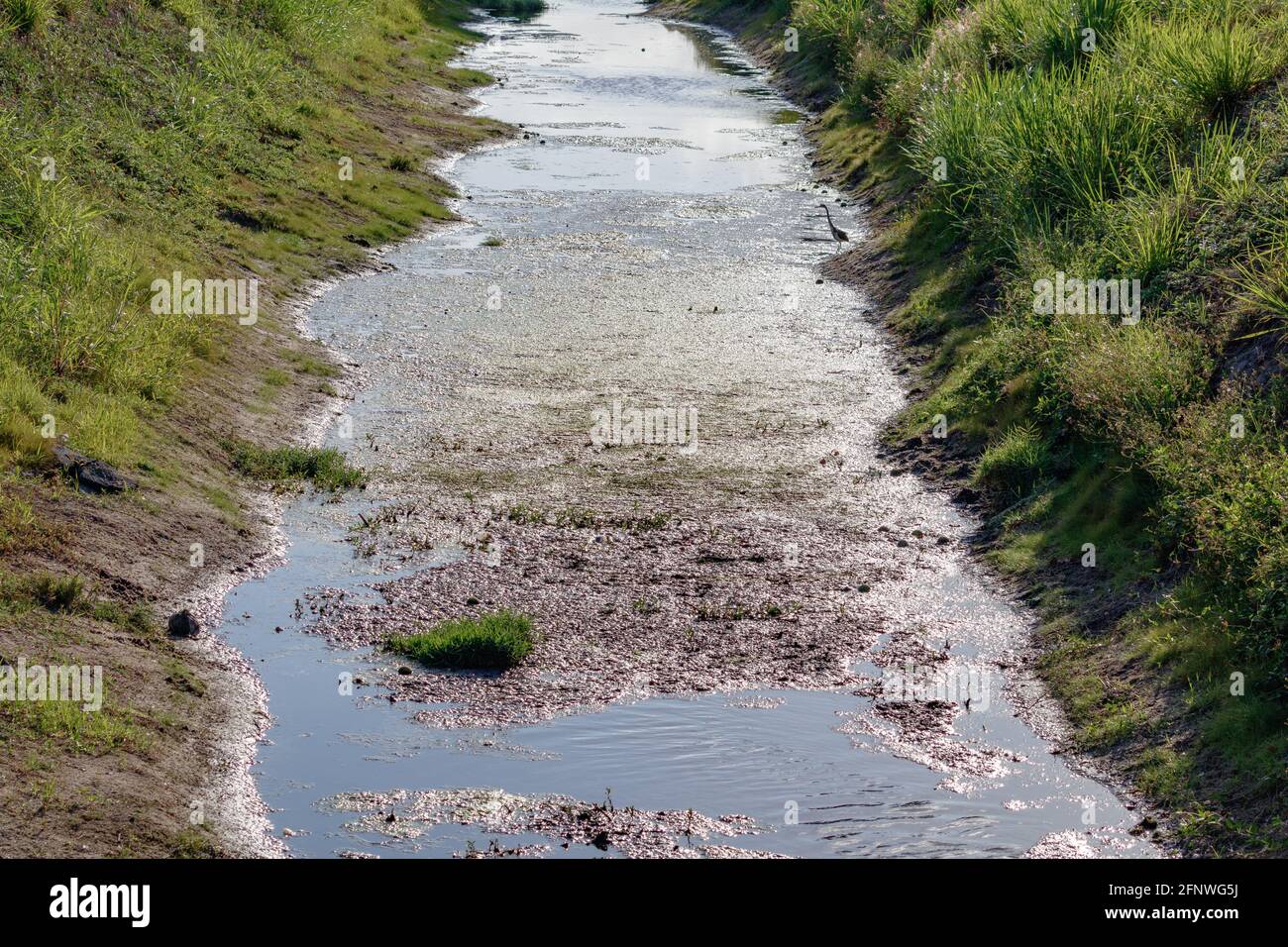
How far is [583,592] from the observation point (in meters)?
12.4

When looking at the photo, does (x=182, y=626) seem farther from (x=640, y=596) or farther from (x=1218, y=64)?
(x=1218, y=64)

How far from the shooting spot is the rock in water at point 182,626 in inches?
443

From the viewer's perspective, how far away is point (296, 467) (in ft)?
48.3

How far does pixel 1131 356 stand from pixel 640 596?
485cm

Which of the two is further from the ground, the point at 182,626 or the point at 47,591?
the point at 47,591

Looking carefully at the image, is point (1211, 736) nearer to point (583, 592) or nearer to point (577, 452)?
point (583, 592)

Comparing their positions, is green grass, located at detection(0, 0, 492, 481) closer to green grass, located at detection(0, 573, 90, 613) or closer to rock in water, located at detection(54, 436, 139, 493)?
rock in water, located at detection(54, 436, 139, 493)

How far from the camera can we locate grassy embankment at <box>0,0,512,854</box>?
9.28 meters

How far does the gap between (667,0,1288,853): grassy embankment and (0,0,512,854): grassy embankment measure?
6.13 meters

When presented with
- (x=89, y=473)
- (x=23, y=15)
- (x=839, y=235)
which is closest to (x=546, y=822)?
(x=89, y=473)

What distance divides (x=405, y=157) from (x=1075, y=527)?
60.7ft

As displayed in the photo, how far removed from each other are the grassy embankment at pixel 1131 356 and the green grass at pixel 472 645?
13.0 ft

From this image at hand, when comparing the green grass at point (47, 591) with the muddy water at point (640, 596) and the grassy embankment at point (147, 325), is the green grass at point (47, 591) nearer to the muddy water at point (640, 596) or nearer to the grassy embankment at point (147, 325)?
the grassy embankment at point (147, 325)

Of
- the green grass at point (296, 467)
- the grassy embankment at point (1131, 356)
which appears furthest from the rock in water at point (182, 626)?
the grassy embankment at point (1131, 356)
